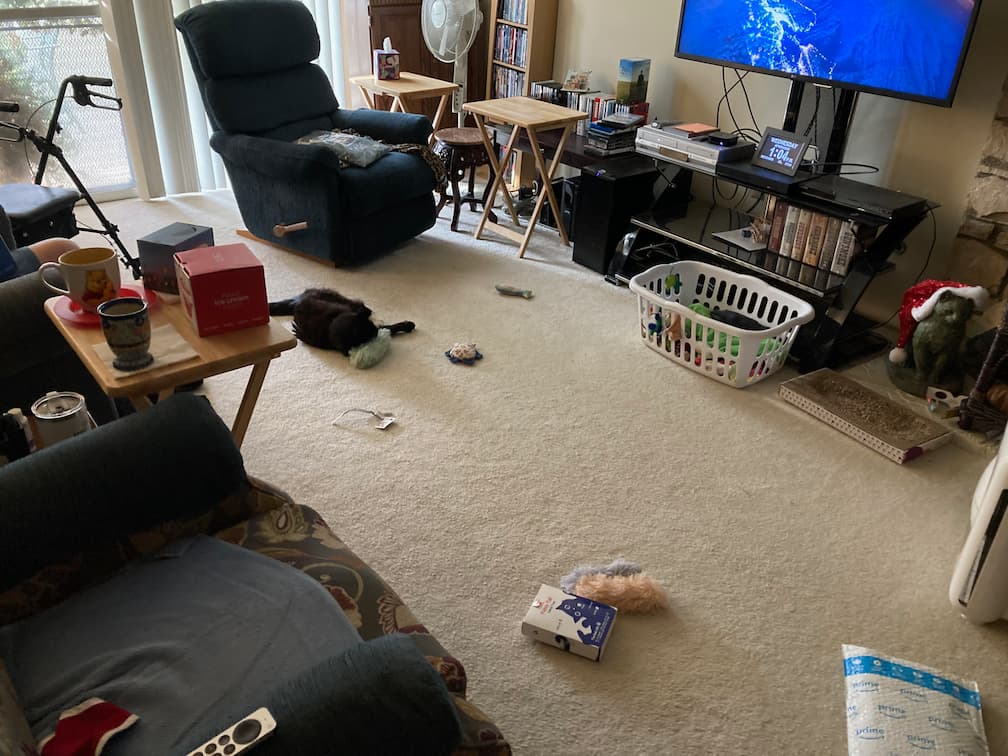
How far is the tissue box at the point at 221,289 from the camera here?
167 centimetres

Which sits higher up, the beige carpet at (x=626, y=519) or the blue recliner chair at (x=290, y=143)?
the blue recliner chair at (x=290, y=143)

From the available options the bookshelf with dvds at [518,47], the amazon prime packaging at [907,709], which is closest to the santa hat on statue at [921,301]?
the amazon prime packaging at [907,709]

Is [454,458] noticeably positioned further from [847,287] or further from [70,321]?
[847,287]

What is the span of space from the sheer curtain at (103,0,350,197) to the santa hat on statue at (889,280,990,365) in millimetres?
3344

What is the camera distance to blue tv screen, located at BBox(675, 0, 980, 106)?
8.39ft

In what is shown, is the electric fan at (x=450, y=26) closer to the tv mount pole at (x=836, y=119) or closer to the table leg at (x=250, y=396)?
the tv mount pole at (x=836, y=119)

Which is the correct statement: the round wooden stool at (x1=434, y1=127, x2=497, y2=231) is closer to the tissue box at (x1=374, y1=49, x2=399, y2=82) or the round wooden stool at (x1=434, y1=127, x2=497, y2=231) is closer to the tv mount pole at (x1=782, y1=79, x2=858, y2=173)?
the tissue box at (x1=374, y1=49, x2=399, y2=82)

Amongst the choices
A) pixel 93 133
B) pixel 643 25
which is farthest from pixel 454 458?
pixel 93 133

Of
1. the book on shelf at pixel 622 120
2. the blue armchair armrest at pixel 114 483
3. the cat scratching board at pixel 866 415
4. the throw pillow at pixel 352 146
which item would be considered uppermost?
the book on shelf at pixel 622 120

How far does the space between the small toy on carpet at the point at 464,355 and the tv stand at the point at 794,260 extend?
37.1 inches

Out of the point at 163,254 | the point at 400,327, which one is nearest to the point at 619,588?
the point at 163,254

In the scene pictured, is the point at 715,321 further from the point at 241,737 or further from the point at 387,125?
the point at 241,737

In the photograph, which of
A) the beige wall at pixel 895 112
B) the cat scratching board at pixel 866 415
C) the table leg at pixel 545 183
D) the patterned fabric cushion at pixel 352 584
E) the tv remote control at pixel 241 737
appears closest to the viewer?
the tv remote control at pixel 241 737

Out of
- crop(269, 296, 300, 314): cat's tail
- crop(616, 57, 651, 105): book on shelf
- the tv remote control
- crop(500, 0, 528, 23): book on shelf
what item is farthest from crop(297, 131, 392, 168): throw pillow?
the tv remote control
